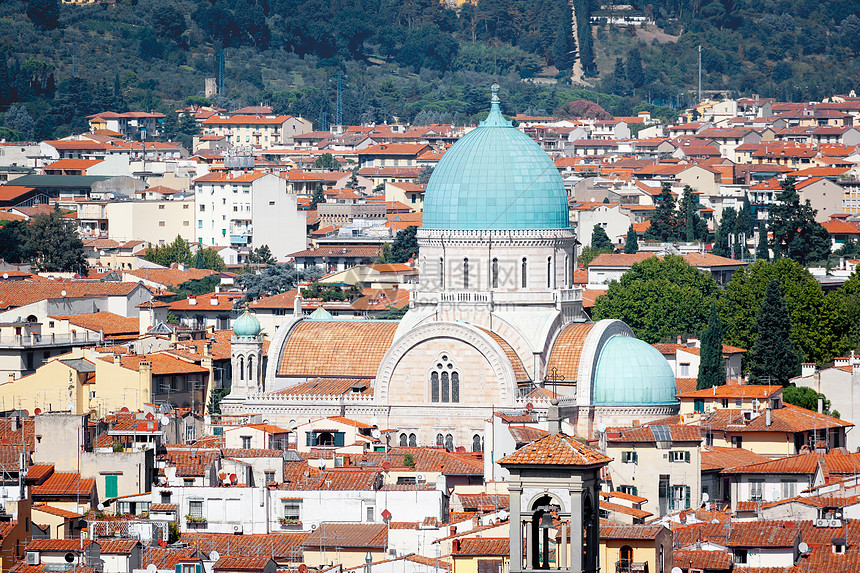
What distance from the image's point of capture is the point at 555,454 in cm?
3039

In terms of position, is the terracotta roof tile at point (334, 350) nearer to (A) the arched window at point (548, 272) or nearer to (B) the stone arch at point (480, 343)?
(B) the stone arch at point (480, 343)

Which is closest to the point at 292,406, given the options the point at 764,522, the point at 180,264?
the point at 764,522

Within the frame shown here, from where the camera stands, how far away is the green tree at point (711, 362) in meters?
72.4

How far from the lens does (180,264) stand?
118m

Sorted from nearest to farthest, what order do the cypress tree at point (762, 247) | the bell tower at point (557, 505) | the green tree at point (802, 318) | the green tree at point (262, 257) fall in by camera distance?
the bell tower at point (557, 505), the green tree at point (802, 318), the cypress tree at point (762, 247), the green tree at point (262, 257)

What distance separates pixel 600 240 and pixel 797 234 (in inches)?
339

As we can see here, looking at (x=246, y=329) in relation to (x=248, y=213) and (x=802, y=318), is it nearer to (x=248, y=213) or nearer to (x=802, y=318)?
(x=802, y=318)

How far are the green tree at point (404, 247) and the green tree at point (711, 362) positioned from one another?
1408 inches

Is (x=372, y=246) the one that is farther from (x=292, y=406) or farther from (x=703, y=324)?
(x=292, y=406)

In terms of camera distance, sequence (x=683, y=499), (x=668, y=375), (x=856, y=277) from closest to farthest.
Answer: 1. (x=683, y=499)
2. (x=668, y=375)
3. (x=856, y=277)

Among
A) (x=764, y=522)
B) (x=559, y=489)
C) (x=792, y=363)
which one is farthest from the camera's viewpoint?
(x=792, y=363)

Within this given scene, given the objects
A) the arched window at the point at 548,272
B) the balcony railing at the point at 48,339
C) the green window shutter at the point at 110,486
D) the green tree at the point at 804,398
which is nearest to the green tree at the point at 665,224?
the balcony railing at the point at 48,339

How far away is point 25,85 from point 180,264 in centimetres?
7636

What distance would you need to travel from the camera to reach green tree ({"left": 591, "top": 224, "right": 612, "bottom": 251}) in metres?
118
